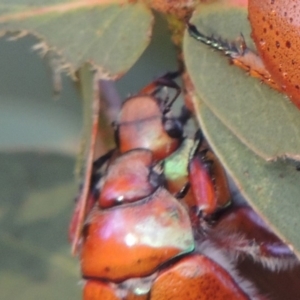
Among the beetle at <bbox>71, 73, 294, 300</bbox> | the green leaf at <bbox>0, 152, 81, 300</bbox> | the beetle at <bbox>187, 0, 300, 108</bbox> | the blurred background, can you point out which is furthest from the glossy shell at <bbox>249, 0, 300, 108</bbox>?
the green leaf at <bbox>0, 152, 81, 300</bbox>

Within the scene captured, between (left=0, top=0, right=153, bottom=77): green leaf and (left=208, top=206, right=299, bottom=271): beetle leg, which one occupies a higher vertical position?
(left=0, top=0, right=153, bottom=77): green leaf

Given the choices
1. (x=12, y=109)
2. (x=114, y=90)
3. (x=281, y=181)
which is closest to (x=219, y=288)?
(x=281, y=181)

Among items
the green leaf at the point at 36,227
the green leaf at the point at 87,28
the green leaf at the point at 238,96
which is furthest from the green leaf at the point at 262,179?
the green leaf at the point at 36,227

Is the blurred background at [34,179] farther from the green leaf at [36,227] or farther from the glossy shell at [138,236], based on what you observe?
the glossy shell at [138,236]

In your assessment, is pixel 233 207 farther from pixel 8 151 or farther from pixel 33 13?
pixel 8 151

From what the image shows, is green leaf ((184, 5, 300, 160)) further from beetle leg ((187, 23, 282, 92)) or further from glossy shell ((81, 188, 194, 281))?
glossy shell ((81, 188, 194, 281))
